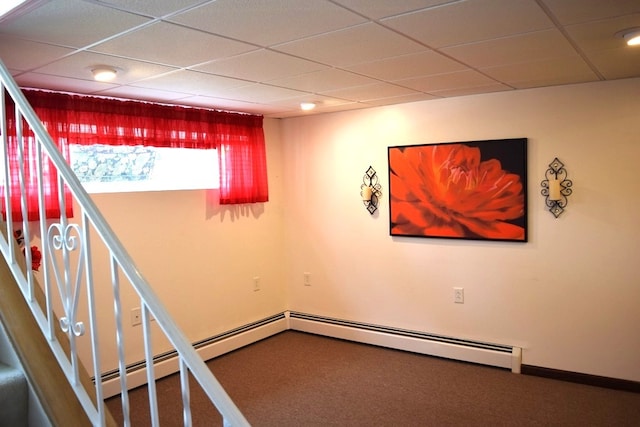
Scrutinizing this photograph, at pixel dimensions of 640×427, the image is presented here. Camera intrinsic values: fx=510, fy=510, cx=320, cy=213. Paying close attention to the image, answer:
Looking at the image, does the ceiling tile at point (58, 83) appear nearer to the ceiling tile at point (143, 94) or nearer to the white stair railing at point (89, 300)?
the ceiling tile at point (143, 94)

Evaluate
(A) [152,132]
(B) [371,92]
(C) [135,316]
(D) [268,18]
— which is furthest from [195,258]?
(D) [268,18]

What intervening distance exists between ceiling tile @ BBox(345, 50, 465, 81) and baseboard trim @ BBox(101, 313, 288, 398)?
8.38 feet

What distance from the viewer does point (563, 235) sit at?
151 inches

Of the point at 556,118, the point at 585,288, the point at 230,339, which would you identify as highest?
the point at 556,118

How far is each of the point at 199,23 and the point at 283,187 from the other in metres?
3.25

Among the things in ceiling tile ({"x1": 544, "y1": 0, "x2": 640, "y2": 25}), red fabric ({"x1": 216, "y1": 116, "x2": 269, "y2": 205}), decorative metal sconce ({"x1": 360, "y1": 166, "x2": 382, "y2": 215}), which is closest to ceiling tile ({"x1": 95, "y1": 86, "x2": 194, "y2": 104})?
red fabric ({"x1": 216, "y1": 116, "x2": 269, "y2": 205})

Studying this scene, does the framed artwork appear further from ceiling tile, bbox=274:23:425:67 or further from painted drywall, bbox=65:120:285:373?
ceiling tile, bbox=274:23:425:67

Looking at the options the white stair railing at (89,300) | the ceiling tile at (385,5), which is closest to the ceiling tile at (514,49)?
the ceiling tile at (385,5)

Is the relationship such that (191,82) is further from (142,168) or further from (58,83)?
(142,168)

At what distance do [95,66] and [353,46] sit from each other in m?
1.40

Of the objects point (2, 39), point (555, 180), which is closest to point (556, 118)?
point (555, 180)

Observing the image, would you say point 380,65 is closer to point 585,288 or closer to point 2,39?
point 2,39

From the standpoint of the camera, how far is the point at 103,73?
2.87m

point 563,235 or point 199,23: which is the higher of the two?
point 199,23
